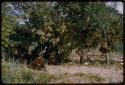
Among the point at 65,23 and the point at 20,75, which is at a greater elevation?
the point at 65,23

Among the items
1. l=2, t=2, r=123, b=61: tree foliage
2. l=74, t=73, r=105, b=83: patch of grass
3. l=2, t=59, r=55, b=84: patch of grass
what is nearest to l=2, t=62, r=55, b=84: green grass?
l=2, t=59, r=55, b=84: patch of grass

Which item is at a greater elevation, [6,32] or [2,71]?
[6,32]

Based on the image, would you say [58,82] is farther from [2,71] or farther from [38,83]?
[2,71]

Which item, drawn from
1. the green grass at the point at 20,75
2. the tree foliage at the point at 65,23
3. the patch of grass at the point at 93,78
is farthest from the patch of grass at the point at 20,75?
the tree foliage at the point at 65,23

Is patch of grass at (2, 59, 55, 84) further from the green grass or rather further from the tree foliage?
the tree foliage

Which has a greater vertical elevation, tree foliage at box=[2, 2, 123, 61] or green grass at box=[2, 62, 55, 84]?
tree foliage at box=[2, 2, 123, 61]

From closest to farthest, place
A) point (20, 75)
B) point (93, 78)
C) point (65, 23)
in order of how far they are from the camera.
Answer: point (93, 78) → point (20, 75) → point (65, 23)

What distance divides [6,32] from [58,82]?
3.47 m

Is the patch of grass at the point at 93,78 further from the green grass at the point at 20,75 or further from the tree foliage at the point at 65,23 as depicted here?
the tree foliage at the point at 65,23

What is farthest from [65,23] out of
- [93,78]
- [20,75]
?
[93,78]

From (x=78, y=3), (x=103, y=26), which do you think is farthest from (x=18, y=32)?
(x=103, y=26)

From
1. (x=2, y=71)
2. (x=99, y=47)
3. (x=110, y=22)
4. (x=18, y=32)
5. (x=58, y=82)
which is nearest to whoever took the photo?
(x=58, y=82)

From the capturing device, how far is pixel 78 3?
12.3 m

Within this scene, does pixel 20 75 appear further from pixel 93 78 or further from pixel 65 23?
pixel 65 23
